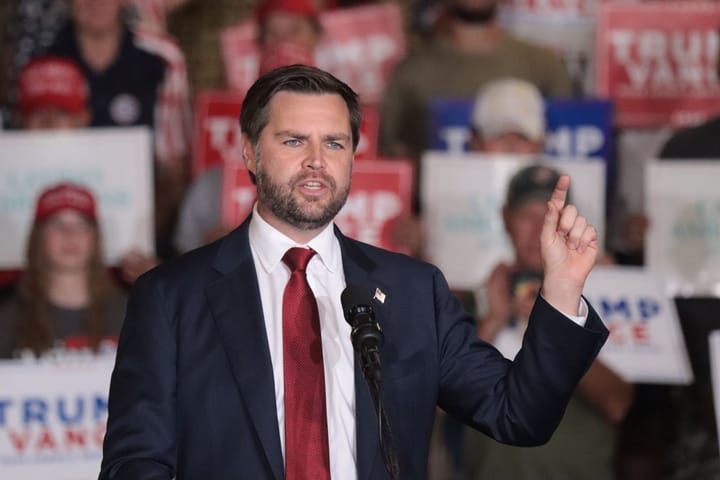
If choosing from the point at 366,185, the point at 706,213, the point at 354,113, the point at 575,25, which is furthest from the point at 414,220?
the point at 354,113

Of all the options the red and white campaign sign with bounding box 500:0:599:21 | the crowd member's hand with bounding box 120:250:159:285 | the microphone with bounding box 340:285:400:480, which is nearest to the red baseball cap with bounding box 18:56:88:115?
the crowd member's hand with bounding box 120:250:159:285

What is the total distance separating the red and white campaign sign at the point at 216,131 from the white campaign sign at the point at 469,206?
0.91m

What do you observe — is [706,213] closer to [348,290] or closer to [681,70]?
[681,70]

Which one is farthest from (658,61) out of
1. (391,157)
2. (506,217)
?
(506,217)

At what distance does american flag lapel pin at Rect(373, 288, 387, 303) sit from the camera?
9.46 feet

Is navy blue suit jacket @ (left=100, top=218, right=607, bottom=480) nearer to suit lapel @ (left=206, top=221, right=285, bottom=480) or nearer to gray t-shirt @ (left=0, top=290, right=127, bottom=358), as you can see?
suit lapel @ (left=206, top=221, right=285, bottom=480)

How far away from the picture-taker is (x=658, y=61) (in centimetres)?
706

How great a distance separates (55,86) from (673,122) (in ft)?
8.91

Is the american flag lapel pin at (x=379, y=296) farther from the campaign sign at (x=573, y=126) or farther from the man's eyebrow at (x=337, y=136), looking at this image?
the campaign sign at (x=573, y=126)

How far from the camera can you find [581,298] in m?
2.83

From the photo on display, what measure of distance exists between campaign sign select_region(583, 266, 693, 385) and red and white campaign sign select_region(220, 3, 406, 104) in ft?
6.83

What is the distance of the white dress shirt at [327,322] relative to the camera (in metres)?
2.78

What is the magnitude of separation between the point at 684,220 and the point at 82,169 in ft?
7.45

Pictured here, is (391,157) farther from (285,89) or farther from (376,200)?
(285,89)
